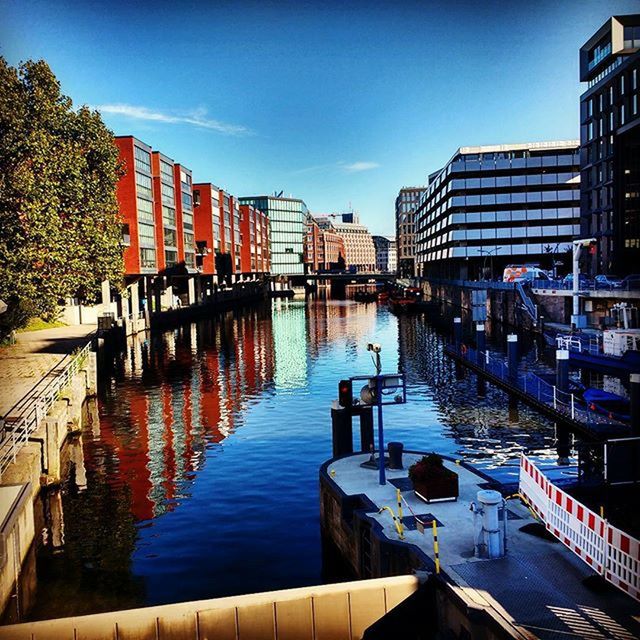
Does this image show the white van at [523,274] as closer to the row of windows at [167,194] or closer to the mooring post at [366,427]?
the row of windows at [167,194]

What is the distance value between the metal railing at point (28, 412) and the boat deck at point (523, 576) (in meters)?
11.7

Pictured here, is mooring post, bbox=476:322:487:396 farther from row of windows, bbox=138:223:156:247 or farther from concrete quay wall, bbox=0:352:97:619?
row of windows, bbox=138:223:156:247

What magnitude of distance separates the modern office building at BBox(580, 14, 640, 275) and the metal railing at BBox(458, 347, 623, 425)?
146ft

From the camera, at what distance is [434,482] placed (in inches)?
683

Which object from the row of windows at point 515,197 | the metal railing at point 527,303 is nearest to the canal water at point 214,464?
the metal railing at point 527,303

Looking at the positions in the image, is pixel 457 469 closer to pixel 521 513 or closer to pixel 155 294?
pixel 521 513

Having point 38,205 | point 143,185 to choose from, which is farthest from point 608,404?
point 143,185

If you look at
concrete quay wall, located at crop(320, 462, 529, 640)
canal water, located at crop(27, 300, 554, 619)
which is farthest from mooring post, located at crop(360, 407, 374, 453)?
canal water, located at crop(27, 300, 554, 619)

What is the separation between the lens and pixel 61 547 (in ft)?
67.2

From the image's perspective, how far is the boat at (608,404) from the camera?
3212cm

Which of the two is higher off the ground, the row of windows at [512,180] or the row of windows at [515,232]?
the row of windows at [512,180]

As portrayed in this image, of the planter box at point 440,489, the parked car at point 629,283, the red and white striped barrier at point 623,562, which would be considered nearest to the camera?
the red and white striped barrier at point 623,562

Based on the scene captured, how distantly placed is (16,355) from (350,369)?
26.6 metres

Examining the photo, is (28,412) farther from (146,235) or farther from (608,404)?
(146,235)
